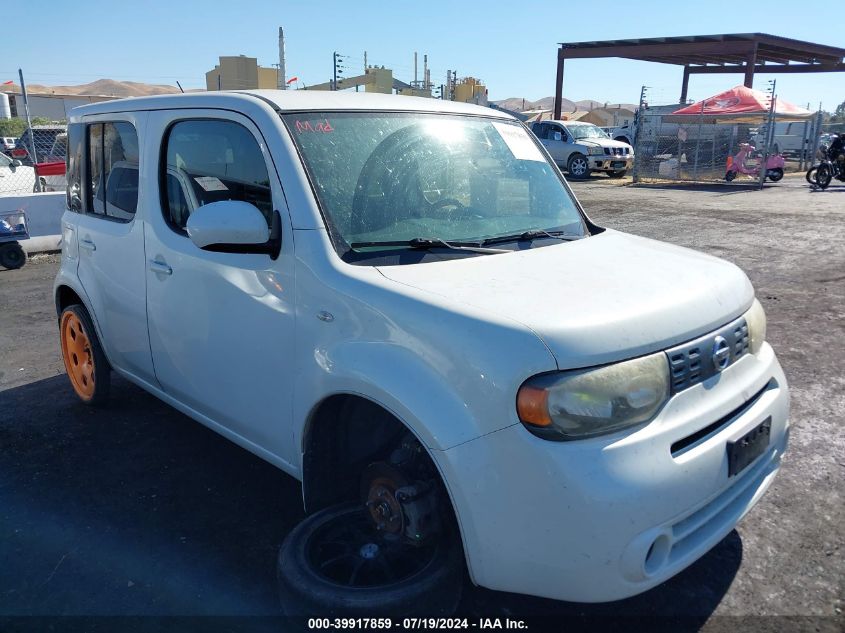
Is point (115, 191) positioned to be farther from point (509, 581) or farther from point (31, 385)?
point (509, 581)

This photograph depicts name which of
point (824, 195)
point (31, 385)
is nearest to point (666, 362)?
point (31, 385)

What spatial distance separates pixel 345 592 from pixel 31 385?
3.95 m

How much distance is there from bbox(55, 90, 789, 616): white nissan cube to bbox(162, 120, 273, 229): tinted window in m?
0.01

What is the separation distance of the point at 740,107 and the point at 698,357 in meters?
22.6

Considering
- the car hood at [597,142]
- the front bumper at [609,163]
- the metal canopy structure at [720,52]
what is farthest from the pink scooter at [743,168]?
the metal canopy structure at [720,52]

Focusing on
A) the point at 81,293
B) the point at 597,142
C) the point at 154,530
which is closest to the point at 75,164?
the point at 81,293

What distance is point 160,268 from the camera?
347cm

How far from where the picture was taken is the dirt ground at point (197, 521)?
109 inches

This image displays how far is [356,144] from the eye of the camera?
9.93ft

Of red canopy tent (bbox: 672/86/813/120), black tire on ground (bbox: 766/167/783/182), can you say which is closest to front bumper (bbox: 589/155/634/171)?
red canopy tent (bbox: 672/86/813/120)

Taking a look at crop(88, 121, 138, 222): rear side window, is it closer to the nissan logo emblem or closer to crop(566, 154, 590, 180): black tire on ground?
the nissan logo emblem

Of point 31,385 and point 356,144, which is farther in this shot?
point 31,385

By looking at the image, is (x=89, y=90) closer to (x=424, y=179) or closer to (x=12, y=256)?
(x=12, y=256)

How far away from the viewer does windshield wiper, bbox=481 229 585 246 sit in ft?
10.1
